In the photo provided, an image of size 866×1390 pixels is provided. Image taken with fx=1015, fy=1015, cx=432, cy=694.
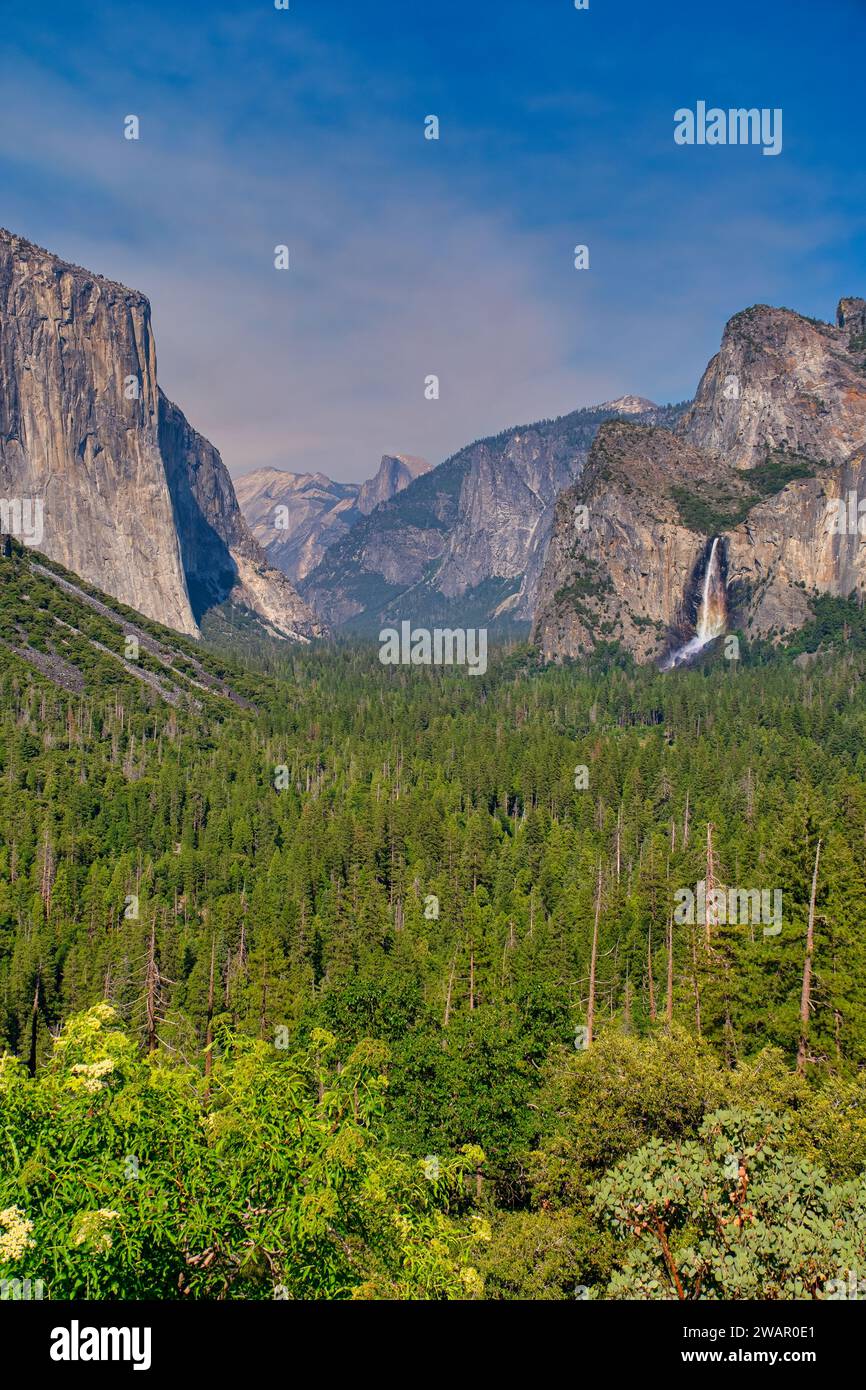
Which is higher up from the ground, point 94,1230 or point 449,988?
point 94,1230

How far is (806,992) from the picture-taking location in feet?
119

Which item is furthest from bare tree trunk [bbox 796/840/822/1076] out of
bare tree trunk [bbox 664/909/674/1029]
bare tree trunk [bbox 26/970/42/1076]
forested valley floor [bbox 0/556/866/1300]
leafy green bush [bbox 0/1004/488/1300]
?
bare tree trunk [bbox 26/970/42/1076]

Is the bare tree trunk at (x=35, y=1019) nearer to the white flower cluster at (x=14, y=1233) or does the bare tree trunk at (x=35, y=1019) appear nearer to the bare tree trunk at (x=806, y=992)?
the bare tree trunk at (x=806, y=992)

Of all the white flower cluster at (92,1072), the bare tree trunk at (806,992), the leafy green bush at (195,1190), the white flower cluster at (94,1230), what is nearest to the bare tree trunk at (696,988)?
the bare tree trunk at (806,992)

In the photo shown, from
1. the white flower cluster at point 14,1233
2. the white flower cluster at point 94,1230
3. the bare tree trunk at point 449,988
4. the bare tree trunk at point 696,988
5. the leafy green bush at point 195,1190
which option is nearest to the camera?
the white flower cluster at point 14,1233

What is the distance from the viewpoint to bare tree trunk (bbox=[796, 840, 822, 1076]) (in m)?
35.3

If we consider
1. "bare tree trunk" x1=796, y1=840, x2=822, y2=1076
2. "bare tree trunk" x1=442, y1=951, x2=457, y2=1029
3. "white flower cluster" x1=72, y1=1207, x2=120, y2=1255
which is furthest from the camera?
"bare tree trunk" x1=442, y1=951, x2=457, y2=1029

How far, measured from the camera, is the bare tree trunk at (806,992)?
35312 mm

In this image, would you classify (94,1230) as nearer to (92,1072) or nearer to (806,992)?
(92,1072)

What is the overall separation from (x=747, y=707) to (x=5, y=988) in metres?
128

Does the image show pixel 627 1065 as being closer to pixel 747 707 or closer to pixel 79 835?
pixel 79 835

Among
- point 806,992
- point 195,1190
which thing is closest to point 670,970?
point 806,992

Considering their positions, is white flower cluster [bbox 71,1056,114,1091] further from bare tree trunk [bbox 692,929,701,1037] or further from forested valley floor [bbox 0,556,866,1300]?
bare tree trunk [bbox 692,929,701,1037]
